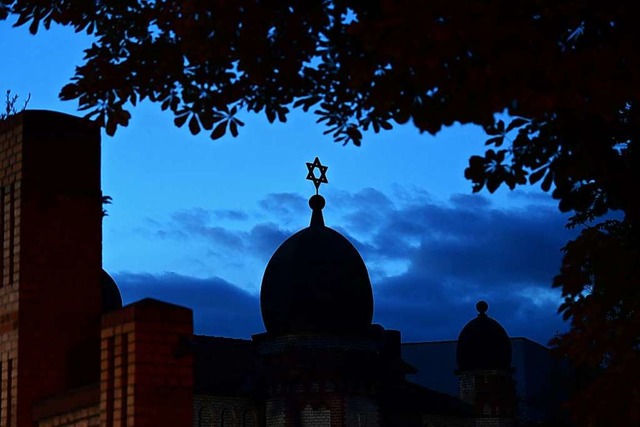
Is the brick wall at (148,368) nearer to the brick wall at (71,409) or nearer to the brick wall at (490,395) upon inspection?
the brick wall at (71,409)

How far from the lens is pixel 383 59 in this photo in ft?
26.5

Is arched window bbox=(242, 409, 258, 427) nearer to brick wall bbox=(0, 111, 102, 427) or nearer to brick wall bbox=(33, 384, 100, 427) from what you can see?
brick wall bbox=(0, 111, 102, 427)

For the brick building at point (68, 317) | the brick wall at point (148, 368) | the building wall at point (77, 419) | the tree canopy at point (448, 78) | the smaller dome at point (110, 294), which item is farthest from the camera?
the smaller dome at point (110, 294)

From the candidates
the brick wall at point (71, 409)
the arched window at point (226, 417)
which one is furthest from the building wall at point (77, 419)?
the arched window at point (226, 417)

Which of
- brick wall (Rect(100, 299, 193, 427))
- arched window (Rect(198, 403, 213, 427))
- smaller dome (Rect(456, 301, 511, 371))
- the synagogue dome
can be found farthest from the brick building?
smaller dome (Rect(456, 301, 511, 371))

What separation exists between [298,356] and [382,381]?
3.61 metres

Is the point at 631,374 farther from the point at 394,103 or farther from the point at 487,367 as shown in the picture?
the point at 487,367

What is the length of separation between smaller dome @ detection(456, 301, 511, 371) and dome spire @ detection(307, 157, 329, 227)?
35.6 ft

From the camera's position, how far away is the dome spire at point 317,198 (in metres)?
35.8

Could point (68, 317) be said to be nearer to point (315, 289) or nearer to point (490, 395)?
point (315, 289)

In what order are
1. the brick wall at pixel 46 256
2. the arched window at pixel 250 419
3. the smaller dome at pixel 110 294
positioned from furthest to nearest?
the arched window at pixel 250 419, the smaller dome at pixel 110 294, the brick wall at pixel 46 256

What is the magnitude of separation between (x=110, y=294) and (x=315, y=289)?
6.52m

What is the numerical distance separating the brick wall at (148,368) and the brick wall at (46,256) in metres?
1.61

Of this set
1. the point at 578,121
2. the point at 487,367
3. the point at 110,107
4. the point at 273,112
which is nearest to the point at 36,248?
the point at 110,107
